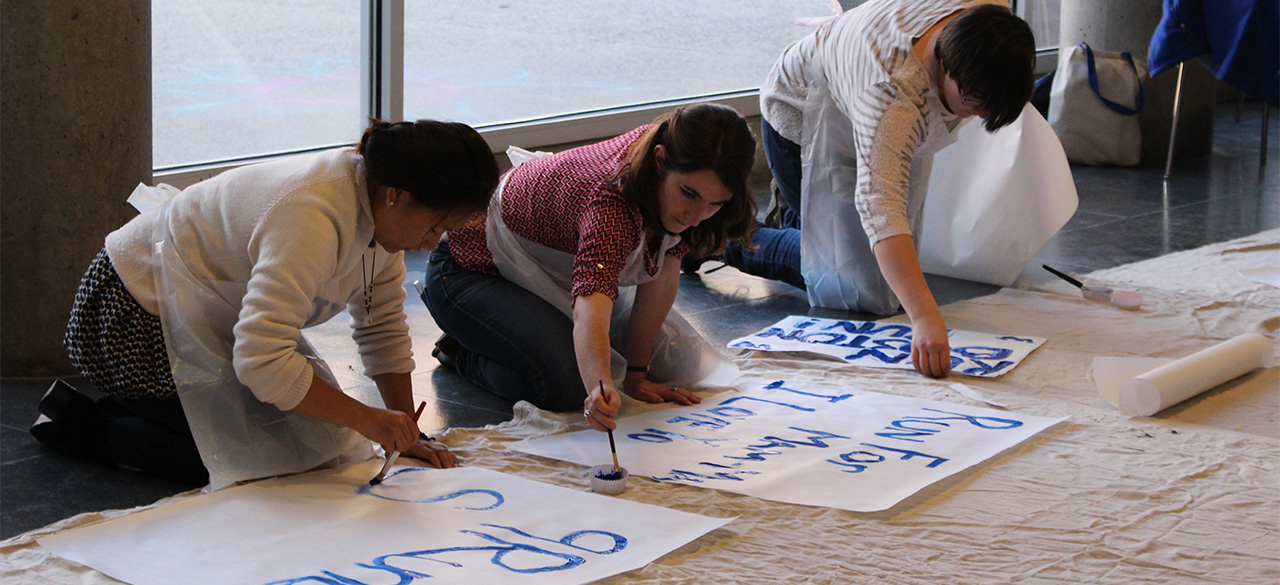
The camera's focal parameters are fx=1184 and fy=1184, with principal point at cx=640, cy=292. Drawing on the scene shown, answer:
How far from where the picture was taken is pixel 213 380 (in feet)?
5.15

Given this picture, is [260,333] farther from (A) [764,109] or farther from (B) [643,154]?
(A) [764,109]

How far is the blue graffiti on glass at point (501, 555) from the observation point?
1.29m

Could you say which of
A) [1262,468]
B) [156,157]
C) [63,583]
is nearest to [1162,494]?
[1262,468]

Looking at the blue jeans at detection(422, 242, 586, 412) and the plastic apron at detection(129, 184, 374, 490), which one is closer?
the plastic apron at detection(129, 184, 374, 490)

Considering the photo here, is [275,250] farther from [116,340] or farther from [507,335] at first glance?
[507,335]

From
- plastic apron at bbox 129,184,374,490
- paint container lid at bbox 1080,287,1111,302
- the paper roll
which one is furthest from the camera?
paint container lid at bbox 1080,287,1111,302

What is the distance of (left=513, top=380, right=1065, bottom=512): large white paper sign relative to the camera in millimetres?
1648

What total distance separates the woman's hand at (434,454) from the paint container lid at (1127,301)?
1.77 metres

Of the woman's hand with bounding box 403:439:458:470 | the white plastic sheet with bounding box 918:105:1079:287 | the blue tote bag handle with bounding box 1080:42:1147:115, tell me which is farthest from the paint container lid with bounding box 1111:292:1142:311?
the blue tote bag handle with bounding box 1080:42:1147:115

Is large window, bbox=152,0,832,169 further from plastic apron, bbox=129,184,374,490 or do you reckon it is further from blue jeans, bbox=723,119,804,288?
plastic apron, bbox=129,184,374,490

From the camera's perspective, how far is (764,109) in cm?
288

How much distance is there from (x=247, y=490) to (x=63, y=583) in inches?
11.3

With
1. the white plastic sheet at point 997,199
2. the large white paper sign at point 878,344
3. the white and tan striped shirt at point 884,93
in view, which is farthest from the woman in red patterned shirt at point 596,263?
the white plastic sheet at point 997,199

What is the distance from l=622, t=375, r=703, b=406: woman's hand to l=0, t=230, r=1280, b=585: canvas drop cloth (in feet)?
0.16
